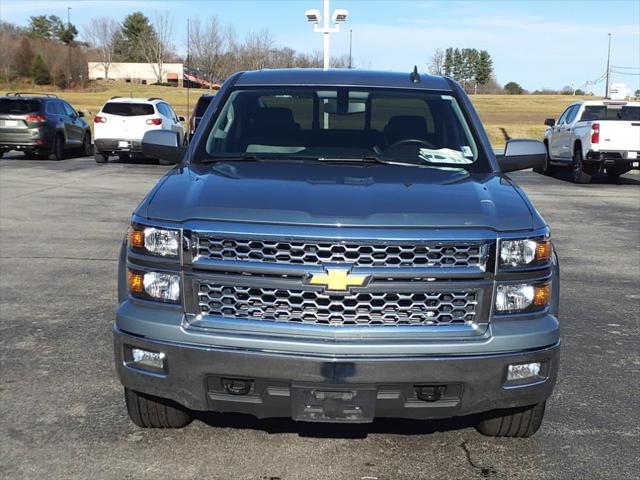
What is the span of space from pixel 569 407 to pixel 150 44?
108 m

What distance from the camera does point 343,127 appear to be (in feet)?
16.1

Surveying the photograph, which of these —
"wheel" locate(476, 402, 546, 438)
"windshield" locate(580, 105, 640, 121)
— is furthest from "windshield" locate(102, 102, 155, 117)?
"wheel" locate(476, 402, 546, 438)

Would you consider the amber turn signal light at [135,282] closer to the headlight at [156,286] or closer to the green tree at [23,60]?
the headlight at [156,286]

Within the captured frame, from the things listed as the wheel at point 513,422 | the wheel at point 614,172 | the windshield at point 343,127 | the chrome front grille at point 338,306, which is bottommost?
the wheel at point 614,172

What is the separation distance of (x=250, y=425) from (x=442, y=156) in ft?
6.09

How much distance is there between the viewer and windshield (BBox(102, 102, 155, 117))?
21984mm

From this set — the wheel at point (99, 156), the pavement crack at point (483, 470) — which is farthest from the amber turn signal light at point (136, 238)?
the wheel at point (99, 156)

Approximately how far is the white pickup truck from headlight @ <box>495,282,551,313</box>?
15548 mm

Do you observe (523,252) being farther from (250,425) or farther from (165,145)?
(165,145)

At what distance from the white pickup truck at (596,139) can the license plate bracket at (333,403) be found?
16.0 metres

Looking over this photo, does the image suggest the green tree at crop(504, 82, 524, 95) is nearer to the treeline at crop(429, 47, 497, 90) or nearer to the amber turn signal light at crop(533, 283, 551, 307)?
the treeline at crop(429, 47, 497, 90)

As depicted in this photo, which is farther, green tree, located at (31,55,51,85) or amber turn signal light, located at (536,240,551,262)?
green tree, located at (31,55,51,85)

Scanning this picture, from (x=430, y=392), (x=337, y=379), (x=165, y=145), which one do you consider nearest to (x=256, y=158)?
(x=165, y=145)

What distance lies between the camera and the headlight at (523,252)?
3492 millimetres
